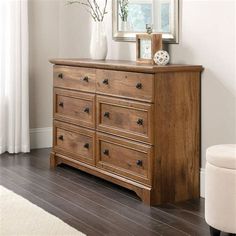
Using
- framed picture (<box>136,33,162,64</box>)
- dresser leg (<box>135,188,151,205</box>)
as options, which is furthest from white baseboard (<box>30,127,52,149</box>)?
dresser leg (<box>135,188,151,205</box>)

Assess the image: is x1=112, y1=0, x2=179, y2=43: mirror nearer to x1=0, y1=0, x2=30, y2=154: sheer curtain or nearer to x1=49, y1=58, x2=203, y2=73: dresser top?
Result: x1=49, y1=58, x2=203, y2=73: dresser top

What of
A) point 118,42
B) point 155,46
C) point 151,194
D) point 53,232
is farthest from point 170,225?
point 118,42

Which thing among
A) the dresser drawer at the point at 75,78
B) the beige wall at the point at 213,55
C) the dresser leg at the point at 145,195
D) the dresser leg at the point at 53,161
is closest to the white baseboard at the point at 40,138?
the dresser leg at the point at 53,161

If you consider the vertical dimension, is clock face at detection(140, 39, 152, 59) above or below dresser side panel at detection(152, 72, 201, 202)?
above

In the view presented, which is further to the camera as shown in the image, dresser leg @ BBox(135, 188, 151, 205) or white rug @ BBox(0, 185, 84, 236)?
dresser leg @ BBox(135, 188, 151, 205)

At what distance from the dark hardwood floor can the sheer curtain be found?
0.61 metres

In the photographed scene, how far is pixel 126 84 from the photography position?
388 centimetres

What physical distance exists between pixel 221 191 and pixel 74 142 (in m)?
1.80

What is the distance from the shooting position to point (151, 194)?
3709mm

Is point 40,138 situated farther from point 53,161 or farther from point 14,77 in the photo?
point 53,161

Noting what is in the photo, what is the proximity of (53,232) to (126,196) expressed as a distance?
0.88 meters

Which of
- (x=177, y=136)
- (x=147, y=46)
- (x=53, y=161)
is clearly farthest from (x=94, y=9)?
(x=177, y=136)

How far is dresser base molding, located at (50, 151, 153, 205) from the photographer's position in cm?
375

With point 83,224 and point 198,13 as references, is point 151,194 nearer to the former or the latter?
point 83,224
